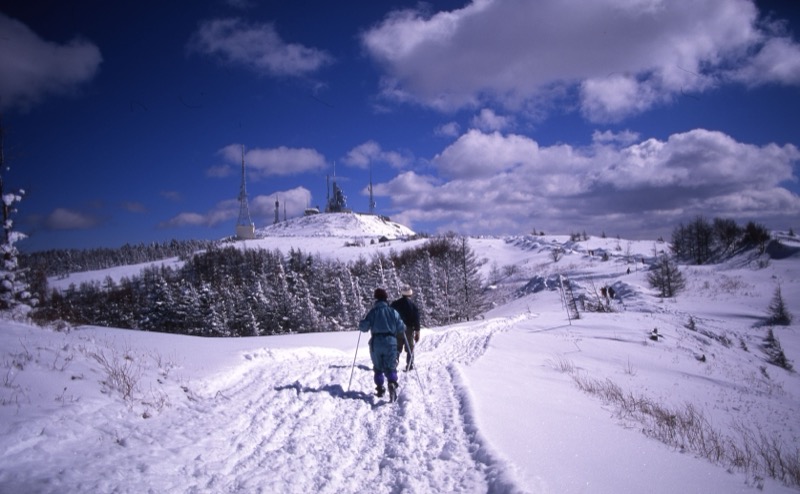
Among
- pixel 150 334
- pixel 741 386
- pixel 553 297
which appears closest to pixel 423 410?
pixel 150 334

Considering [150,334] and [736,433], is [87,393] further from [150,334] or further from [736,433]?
[736,433]

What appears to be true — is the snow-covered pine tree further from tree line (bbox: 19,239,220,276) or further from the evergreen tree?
tree line (bbox: 19,239,220,276)

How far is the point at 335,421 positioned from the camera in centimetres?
588

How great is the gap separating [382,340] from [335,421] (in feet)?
6.13

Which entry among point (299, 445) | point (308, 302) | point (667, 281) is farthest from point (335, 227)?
point (299, 445)

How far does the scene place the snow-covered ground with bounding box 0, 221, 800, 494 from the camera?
3.87 m

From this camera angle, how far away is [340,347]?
13.4m

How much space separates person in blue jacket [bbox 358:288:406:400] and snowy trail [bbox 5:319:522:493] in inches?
20.2

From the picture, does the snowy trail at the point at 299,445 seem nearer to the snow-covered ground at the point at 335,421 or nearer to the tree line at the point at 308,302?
the snow-covered ground at the point at 335,421

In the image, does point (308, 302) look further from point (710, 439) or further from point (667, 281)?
point (667, 281)

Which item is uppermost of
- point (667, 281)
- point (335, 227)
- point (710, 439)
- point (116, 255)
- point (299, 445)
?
point (335, 227)

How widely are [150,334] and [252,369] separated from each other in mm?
4723

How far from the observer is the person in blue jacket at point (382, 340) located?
7.10 meters

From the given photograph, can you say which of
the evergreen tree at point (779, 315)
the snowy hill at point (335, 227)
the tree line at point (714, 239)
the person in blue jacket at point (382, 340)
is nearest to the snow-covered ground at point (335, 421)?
the person in blue jacket at point (382, 340)
